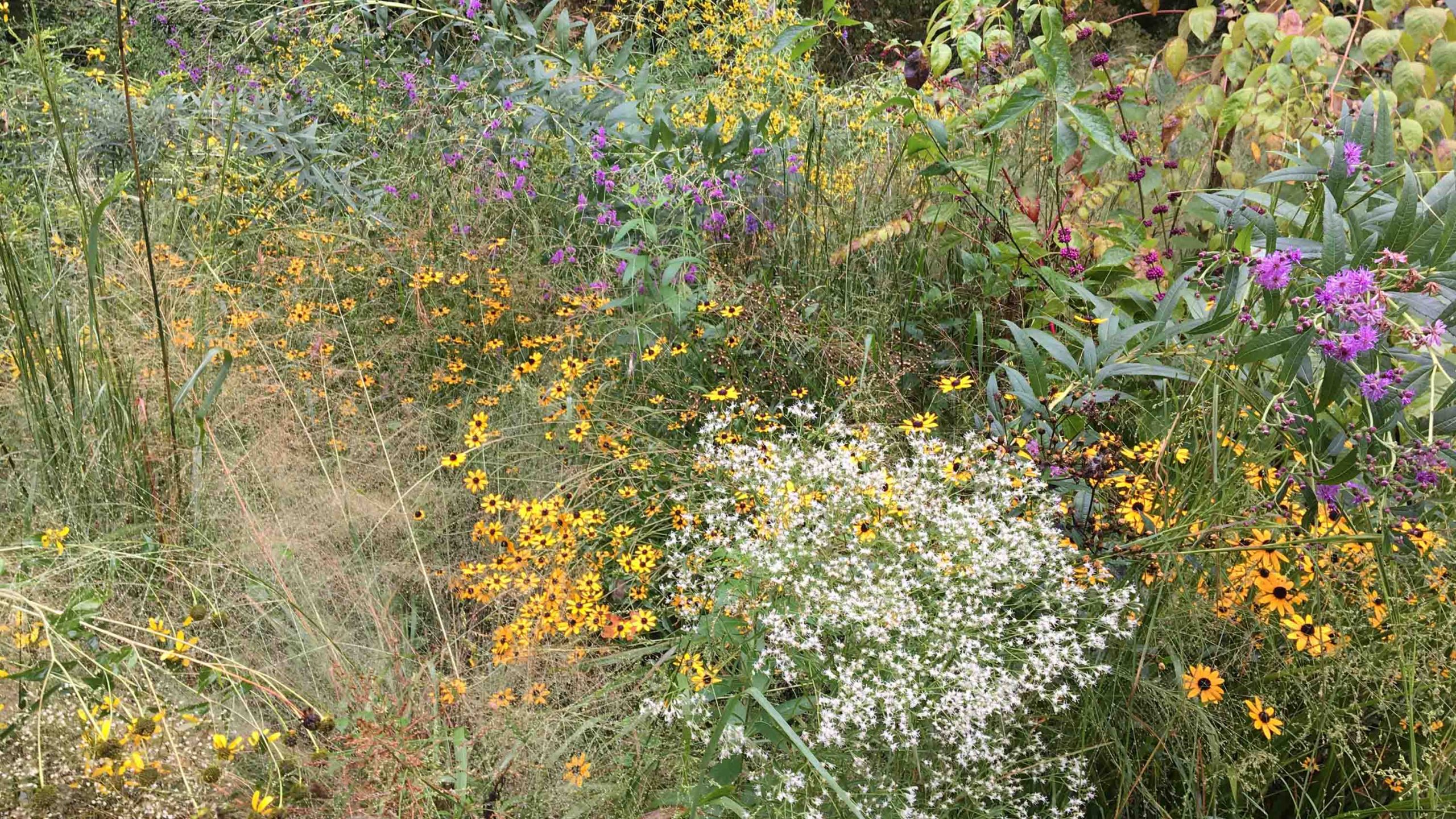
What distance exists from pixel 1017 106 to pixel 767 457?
2.61ft

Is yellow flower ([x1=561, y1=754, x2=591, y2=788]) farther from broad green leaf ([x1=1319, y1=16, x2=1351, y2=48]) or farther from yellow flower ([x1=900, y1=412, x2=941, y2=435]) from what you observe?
broad green leaf ([x1=1319, y1=16, x2=1351, y2=48])

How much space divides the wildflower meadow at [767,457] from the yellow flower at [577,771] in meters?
0.02

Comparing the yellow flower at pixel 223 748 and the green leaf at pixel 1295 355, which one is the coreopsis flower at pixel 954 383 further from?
the yellow flower at pixel 223 748

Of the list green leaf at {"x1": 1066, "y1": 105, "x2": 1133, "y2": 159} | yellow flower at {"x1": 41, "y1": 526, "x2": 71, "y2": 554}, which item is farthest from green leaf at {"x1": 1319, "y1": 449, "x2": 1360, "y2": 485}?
yellow flower at {"x1": 41, "y1": 526, "x2": 71, "y2": 554}

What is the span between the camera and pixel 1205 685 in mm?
1486

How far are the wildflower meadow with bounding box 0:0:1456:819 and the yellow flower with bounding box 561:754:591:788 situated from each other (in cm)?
2

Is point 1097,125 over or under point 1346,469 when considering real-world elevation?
over

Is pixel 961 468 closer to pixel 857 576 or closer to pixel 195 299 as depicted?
pixel 857 576

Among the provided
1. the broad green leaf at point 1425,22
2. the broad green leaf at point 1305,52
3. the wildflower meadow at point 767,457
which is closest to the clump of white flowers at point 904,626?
the wildflower meadow at point 767,457

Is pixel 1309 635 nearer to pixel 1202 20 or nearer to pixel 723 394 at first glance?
pixel 723 394

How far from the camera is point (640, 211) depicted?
8.16 ft

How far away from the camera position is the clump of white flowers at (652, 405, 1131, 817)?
4.62ft

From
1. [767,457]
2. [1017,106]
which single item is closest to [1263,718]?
[767,457]

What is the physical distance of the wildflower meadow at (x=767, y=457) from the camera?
4.74 feet
